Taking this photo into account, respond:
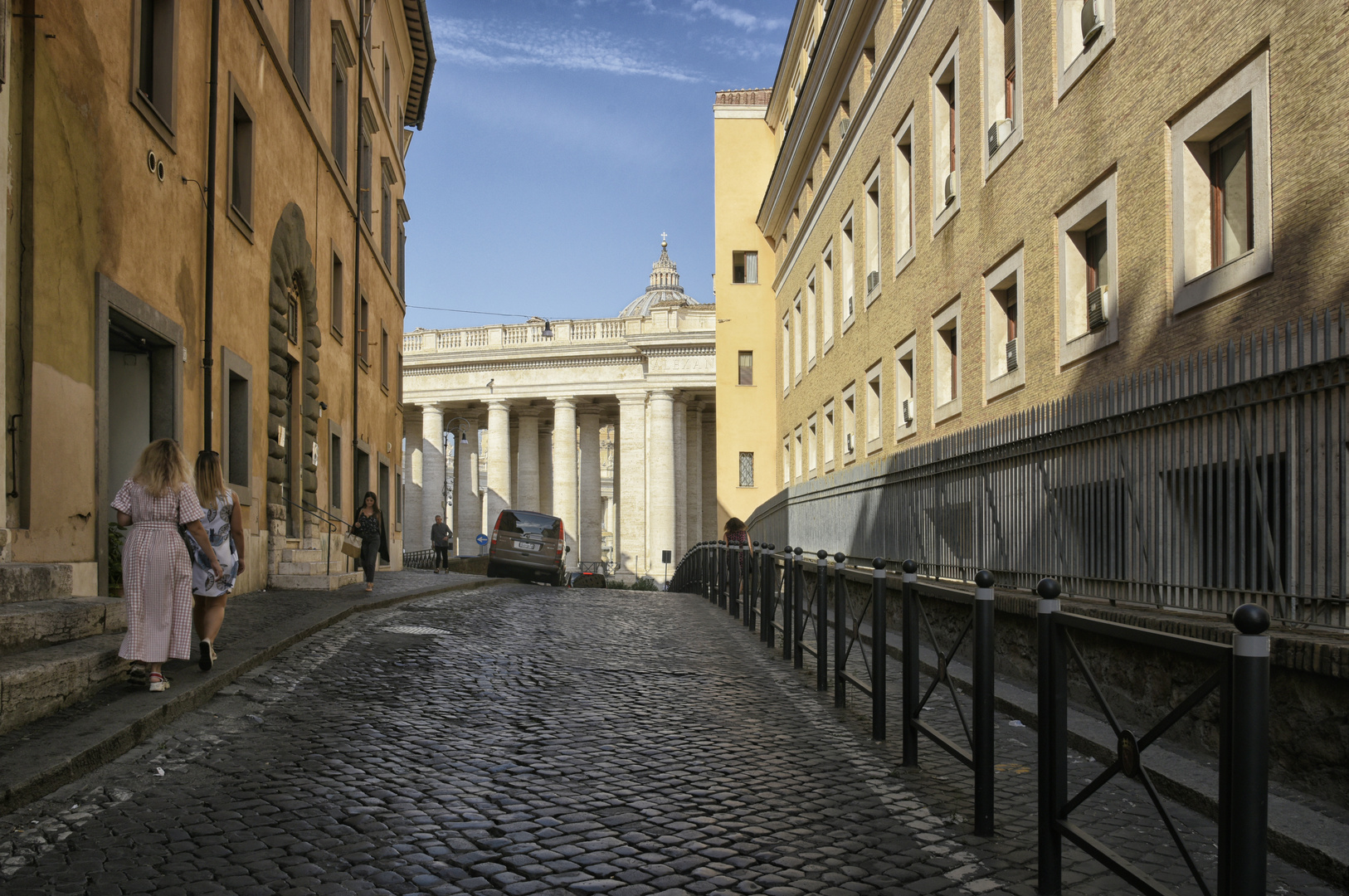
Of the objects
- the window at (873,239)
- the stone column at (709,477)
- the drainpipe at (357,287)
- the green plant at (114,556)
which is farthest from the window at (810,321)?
the stone column at (709,477)

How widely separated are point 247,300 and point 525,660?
737 cm

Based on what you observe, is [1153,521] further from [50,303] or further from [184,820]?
[50,303]

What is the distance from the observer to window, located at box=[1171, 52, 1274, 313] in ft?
26.9

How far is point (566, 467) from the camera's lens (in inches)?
2350

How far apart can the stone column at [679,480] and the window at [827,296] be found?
3203 centimetres

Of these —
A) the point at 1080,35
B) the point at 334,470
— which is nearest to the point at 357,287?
the point at 334,470

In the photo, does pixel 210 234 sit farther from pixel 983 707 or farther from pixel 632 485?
pixel 632 485

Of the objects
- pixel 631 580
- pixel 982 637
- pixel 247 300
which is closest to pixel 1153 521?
pixel 982 637

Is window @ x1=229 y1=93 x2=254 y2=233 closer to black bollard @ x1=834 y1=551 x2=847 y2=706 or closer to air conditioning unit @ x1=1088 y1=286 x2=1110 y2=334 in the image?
black bollard @ x1=834 y1=551 x2=847 y2=706

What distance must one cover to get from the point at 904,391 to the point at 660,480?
38.4 m

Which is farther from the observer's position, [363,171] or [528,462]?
[528,462]

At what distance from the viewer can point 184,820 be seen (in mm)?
4633

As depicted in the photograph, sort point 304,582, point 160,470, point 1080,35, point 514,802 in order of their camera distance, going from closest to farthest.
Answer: point 514,802, point 160,470, point 1080,35, point 304,582

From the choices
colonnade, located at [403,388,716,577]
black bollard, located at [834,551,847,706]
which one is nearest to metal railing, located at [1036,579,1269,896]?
black bollard, located at [834,551,847,706]
